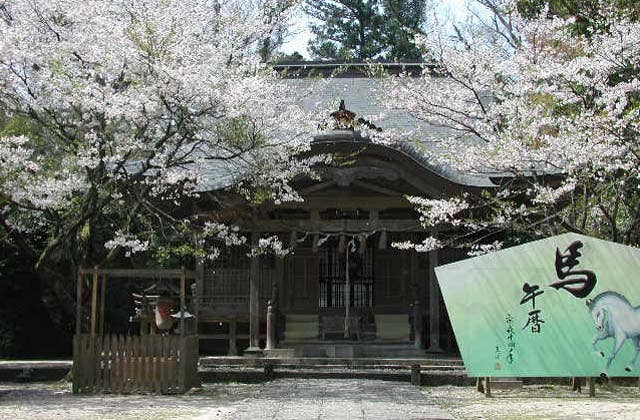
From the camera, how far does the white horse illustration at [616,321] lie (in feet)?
31.0

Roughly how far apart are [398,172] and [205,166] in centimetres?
376

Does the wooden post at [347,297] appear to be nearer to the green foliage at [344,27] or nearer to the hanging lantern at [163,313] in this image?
the hanging lantern at [163,313]

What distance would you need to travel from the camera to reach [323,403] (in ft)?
30.4

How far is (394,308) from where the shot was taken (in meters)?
16.0

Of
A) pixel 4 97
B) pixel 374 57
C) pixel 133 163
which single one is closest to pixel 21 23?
pixel 4 97

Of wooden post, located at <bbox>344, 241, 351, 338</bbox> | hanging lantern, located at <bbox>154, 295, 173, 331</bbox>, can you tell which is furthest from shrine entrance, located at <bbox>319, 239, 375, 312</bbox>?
→ hanging lantern, located at <bbox>154, 295, 173, 331</bbox>

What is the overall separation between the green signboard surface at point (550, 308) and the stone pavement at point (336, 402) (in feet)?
3.82

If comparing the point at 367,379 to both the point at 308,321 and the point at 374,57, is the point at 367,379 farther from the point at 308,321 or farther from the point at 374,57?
the point at 374,57

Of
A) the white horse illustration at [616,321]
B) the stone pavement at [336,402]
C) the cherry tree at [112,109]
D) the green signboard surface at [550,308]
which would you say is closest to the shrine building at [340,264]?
the cherry tree at [112,109]

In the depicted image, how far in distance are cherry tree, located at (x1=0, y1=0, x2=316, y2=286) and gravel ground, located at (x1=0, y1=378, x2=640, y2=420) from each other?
2.44 m

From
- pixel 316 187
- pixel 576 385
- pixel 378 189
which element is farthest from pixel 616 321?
pixel 316 187

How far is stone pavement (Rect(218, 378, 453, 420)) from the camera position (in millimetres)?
8180

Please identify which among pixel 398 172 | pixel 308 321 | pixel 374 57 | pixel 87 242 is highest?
pixel 374 57

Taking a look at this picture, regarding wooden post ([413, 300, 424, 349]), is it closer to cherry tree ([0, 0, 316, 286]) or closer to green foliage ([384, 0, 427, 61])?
cherry tree ([0, 0, 316, 286])
